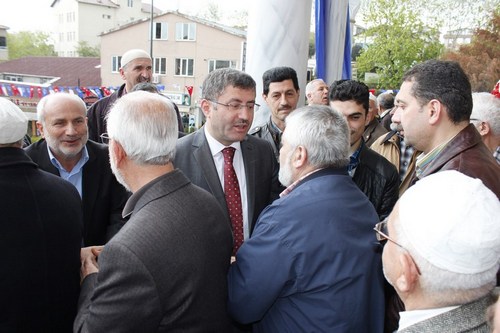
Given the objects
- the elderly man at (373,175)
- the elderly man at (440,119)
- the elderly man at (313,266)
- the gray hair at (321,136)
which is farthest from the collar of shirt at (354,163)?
the elderly man at (313,266)

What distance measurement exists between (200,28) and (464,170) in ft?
118

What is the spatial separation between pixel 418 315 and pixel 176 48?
38.3 metres

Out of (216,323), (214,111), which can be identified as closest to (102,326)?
(216,323)

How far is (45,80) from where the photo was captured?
40.3m

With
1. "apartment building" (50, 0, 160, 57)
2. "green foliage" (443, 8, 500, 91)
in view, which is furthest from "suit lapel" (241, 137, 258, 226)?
"apartment building" (50, 0, 160, 57)

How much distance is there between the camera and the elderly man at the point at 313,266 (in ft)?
5.48

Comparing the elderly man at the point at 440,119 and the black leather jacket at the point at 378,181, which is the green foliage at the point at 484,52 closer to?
the black leather jacket at the point at 378,181

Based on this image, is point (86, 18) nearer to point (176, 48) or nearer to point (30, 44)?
point (30, 44)

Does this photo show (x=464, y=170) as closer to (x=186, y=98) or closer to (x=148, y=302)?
(x=148, y=302)

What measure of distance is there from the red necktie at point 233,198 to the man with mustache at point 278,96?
1.04 meters

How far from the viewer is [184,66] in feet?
121

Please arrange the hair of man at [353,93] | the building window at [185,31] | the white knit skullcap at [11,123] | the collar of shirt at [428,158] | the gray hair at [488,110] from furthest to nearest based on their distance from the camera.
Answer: the building window at [185,31], the hair of man at [353,93], the gray hair at [488,110], the collar of shirt at [428,158], the white knit skullcap at [11,123]

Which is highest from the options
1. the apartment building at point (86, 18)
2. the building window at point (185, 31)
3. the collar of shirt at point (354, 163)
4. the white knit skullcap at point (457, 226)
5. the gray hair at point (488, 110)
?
the apartment building at point (86, 18)

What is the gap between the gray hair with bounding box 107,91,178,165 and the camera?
62.6 inches
